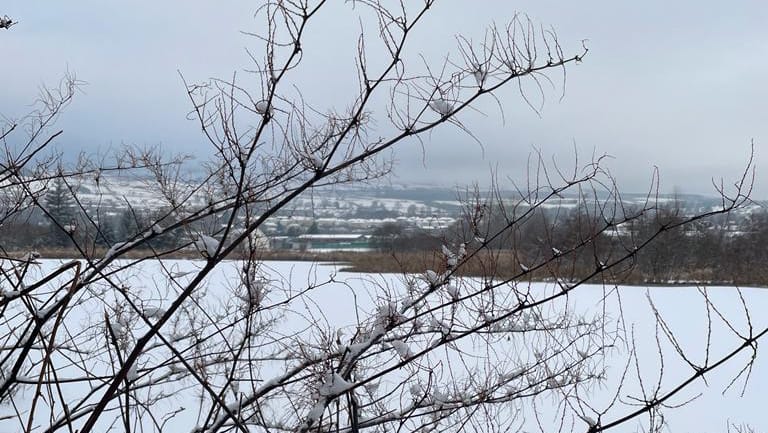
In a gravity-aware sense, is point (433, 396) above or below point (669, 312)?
above

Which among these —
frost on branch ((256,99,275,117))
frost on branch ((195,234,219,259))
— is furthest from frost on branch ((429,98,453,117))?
frost on branch ((195,234,219,259))

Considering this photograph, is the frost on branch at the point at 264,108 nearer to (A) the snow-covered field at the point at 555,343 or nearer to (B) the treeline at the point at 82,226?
(B) the treeline at the point at 82,226

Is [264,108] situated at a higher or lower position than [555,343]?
higher

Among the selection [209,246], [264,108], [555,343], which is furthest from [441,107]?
[555,343]

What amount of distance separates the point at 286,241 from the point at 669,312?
13.6 meters

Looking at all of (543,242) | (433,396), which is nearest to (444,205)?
(543,242)

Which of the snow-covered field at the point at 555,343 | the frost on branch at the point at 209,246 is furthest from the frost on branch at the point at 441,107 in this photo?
Result: the snow-covered field at the point at 555,343

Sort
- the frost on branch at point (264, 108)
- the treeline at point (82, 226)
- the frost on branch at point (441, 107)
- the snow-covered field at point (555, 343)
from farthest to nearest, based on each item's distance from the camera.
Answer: the snow-covered field at point (555, 343) → the treeline at point (82, 226) → the frost on branch at point (441, 107) → the frost on branch at point (264, 108)

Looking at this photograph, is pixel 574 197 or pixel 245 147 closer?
pixel 245 147

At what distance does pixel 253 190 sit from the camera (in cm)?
218

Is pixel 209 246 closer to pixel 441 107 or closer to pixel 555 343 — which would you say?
pixel 441 107

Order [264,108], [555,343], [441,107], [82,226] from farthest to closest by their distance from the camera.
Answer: [555,343], [82,226], [441,107], [264,108]

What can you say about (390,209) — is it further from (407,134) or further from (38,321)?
(38,321)

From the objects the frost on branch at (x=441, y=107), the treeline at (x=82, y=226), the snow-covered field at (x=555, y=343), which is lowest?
the snow-covered field at (x=555, y=343)
